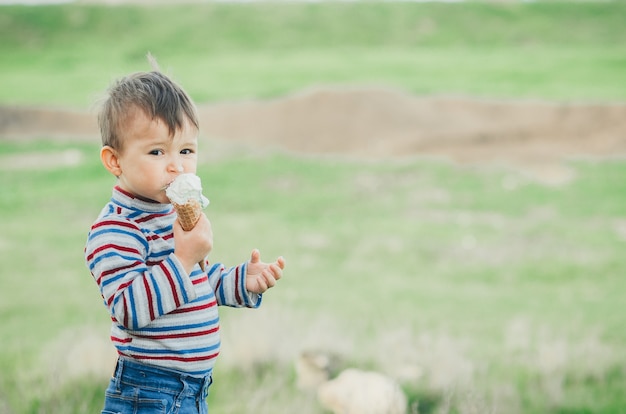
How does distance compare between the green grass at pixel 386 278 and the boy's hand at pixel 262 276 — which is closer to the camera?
the boy's hand at pixel 262 276

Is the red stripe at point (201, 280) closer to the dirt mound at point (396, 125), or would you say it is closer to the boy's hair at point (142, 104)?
the boy's hair at point (142, 104)

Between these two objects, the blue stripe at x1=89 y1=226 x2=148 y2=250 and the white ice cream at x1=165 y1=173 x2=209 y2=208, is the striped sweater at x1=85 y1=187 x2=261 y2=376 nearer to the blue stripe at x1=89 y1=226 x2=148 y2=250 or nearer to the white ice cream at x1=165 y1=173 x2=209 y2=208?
the blue stripe at x1=89 y1=226 x2=148 y2=250

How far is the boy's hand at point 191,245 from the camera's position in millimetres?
1821

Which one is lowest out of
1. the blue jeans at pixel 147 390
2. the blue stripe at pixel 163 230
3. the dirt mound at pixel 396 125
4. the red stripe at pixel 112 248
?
the blue jeans at pixel 147 390

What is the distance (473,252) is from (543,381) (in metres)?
5.08

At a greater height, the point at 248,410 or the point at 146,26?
the point at 146,26

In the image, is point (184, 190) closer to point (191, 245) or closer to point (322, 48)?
point (191, 245)

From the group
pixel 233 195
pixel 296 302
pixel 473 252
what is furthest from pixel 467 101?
pixel 296 302

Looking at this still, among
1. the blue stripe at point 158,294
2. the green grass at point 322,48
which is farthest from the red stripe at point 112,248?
the green grass at point 322,48

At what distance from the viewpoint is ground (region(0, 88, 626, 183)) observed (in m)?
16.4

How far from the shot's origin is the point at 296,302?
6879 mm

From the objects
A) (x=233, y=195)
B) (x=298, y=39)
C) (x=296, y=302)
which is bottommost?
(x=296, y=302)

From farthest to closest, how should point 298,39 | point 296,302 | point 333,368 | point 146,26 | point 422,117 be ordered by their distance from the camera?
point 146,26 < point 298,39 < point 422,117 < point 296,302 < point 333,368

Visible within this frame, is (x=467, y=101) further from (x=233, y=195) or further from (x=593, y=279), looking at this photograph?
(x=593, y=279)
